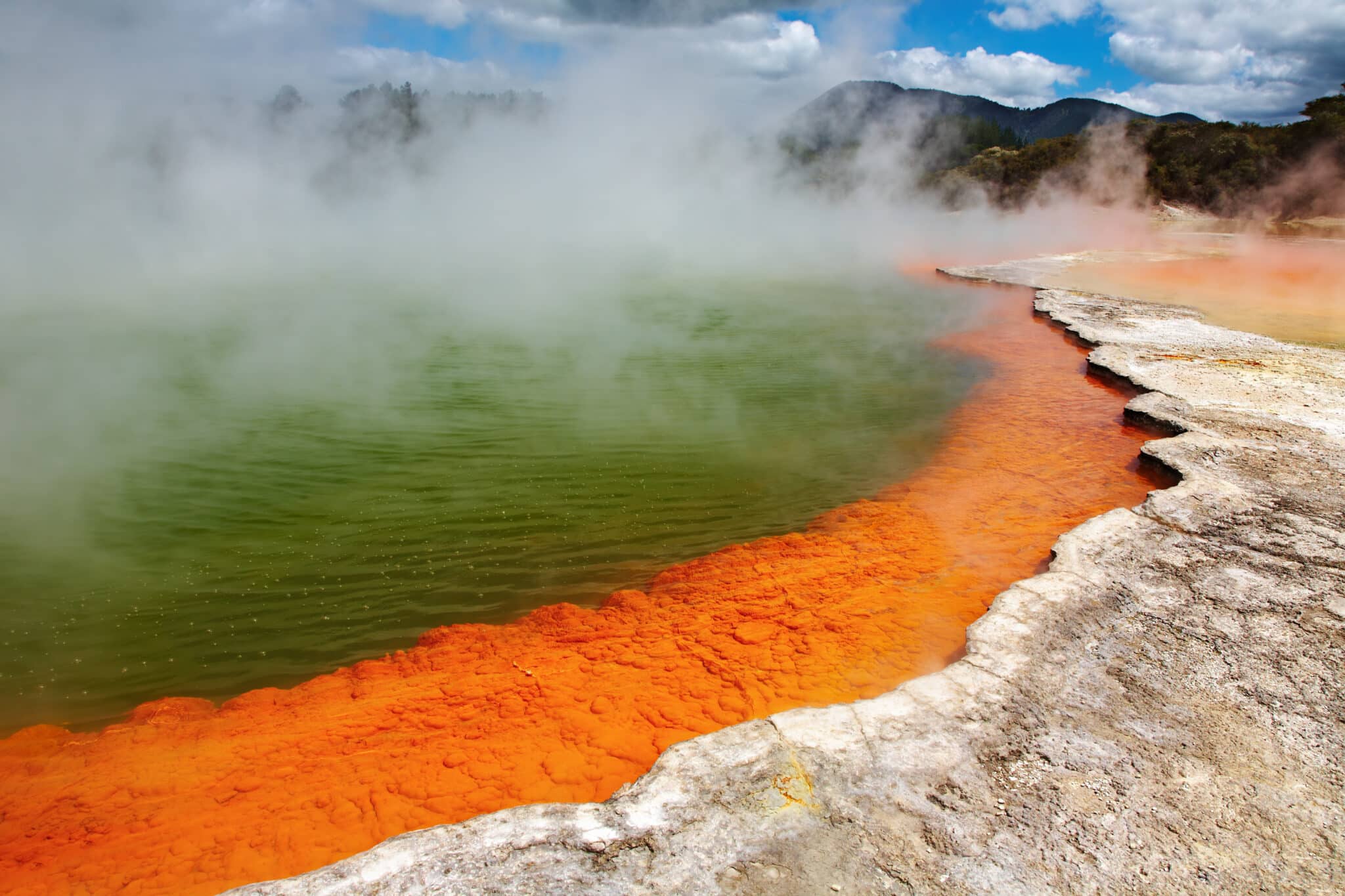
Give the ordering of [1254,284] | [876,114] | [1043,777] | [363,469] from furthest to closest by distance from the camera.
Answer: [876,114], [1254,284], [363,469], [1043,777]

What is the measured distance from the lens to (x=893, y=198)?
79.8 ft

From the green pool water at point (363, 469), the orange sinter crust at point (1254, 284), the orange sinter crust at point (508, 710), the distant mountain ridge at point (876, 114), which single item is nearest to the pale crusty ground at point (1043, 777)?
the orange sinter crust at point (508, 710)

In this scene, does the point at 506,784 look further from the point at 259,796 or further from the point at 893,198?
the point at 893,198

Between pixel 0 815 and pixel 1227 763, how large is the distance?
3.60 metres

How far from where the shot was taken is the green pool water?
329 centimetres

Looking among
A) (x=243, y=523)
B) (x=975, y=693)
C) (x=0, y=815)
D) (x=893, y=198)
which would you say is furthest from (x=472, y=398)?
(x=893, y=198)

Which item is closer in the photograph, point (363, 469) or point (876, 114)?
point (363, 469)

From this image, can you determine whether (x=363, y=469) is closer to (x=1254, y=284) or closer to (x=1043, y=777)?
(x=1043, y=777)

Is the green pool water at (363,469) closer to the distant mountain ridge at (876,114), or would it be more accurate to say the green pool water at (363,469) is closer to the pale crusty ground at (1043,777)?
the pale crusty ground at (1043,777)

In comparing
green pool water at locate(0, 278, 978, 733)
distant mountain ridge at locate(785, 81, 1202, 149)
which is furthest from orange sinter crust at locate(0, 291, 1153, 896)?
distant mountain ridge at locate(785, 81, 1202, 149)

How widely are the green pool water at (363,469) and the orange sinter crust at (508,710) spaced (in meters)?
0.23

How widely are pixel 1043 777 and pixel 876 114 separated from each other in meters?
40.7

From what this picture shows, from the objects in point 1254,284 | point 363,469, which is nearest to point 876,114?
point 1254,284

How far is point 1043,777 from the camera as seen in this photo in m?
1.94
